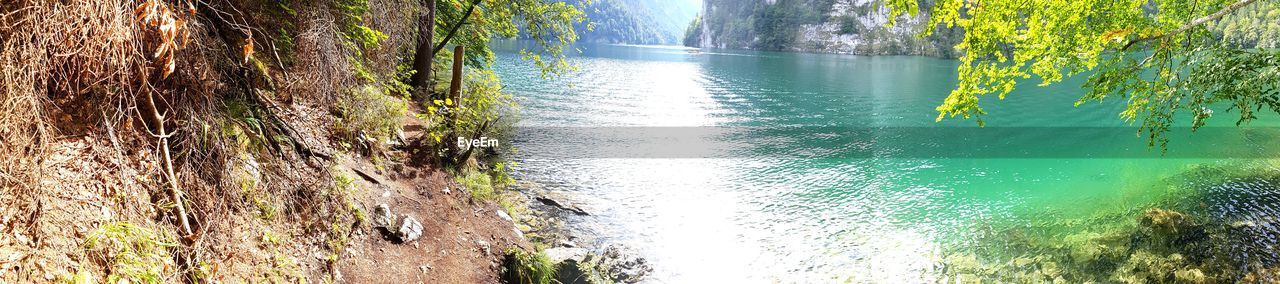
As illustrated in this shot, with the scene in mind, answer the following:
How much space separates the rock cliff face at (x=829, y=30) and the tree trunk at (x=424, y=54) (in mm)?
125412

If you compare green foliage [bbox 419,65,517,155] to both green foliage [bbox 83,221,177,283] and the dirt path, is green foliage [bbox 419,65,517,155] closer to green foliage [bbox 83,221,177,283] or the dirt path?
the dirt path

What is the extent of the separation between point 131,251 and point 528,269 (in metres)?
4.45

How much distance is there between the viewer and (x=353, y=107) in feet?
26.3

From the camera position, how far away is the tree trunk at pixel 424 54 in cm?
1349

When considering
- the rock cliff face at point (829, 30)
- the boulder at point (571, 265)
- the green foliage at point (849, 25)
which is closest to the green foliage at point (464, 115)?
the boulder at point (571, 265)

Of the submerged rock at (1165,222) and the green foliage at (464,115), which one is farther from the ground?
the green foliage at (464,115)

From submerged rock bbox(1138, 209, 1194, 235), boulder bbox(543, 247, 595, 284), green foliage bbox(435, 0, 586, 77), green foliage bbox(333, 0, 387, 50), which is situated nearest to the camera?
green foliage bbox(333, 0, 387, 50)

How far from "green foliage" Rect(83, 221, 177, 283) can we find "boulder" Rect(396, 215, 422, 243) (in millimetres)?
3207

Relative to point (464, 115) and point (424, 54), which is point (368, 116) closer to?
point (464, 115)

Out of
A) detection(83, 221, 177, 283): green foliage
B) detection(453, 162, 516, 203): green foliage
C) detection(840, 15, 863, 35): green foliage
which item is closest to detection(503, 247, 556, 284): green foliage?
detection(453, 162, 516, 203): green foliage

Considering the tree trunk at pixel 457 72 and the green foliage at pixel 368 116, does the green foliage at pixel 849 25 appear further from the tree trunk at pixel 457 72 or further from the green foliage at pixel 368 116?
the green foliage at pixel 368 116

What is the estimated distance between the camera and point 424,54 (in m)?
14.3

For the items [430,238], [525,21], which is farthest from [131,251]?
[525,21]

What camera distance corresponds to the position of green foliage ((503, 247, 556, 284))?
25.2 ft
